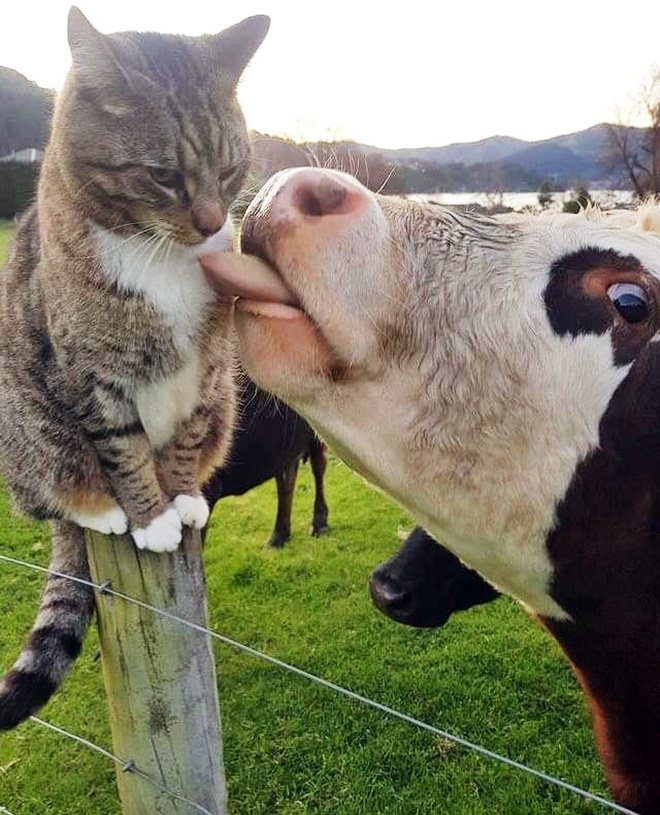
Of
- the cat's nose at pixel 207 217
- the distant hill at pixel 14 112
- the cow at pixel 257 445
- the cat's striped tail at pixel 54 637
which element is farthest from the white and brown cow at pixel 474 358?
the distant hill at pixel 14 112

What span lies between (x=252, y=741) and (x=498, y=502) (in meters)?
3.00

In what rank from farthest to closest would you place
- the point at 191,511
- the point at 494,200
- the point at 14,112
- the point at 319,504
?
the point at 14,112 → the point at 494,200 → the point at 319,504 → the point at 191,511

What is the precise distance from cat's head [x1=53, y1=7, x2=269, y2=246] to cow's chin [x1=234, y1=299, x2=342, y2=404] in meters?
0.69

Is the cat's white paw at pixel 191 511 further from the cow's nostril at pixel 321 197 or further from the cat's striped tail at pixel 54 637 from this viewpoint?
the cow's nostril at pixel 321 197

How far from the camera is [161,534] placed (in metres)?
2.04

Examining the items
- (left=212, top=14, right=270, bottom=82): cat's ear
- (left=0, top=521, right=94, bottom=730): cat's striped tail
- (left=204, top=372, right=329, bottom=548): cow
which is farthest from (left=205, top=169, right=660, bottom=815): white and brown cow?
(left=204, top=372, right=329, bottom=548): cow

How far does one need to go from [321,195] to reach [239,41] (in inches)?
44.1

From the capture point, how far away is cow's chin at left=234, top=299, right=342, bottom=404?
1.40 metres

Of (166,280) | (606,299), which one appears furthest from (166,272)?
(606,299)

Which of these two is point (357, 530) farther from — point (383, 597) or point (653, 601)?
point (653, 601)

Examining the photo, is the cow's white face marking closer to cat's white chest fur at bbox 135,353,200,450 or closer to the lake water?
the lake water

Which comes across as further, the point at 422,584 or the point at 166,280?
the point at 422,584

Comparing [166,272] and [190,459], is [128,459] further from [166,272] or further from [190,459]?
[166,272]

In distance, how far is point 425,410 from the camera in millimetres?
1438
